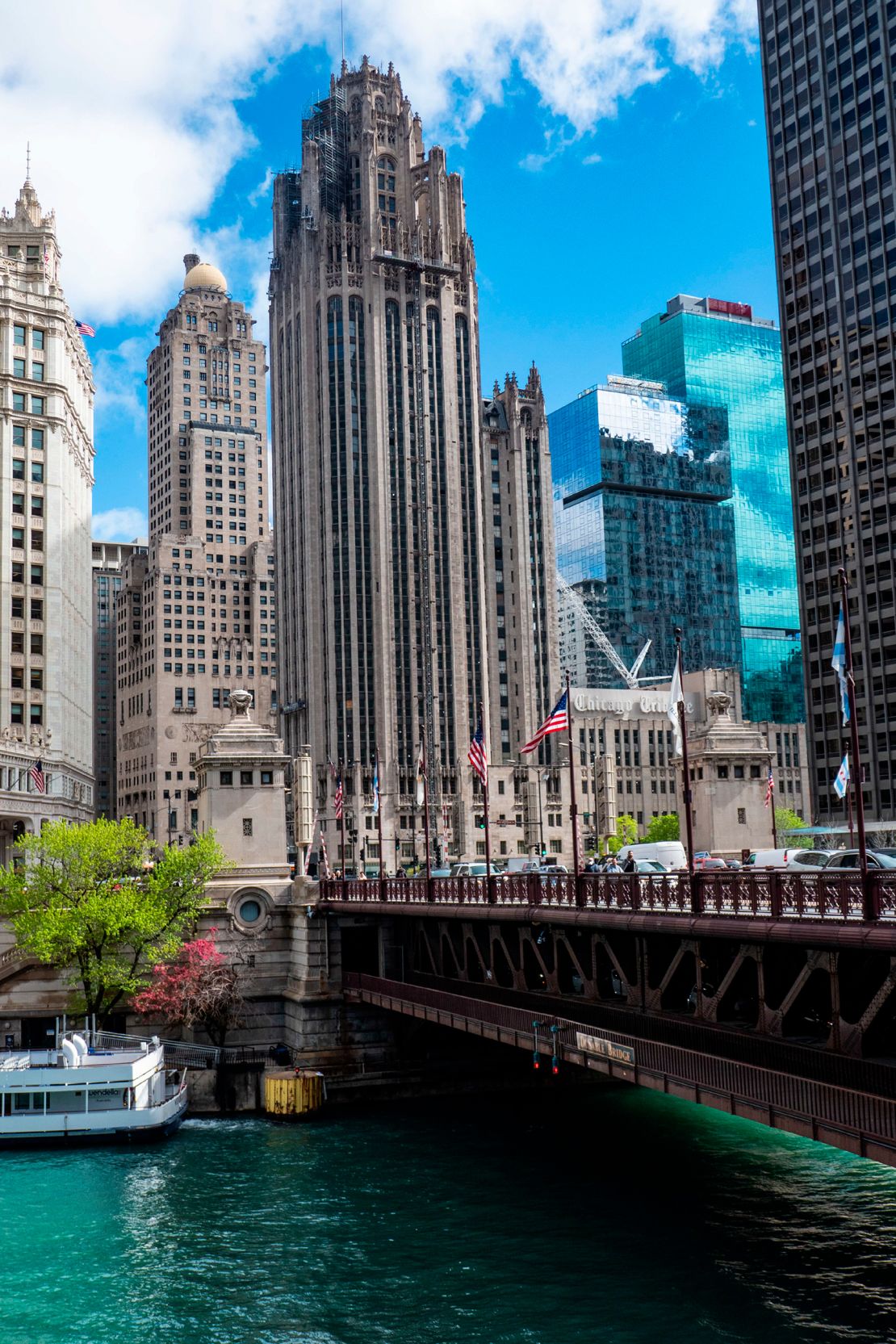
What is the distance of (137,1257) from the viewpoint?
3891 centimetres

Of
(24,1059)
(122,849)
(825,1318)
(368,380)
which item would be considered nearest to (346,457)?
(368,380)

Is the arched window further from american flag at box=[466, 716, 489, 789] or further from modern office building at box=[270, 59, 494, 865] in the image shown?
american flag at box=[466, 716, 489, 789]

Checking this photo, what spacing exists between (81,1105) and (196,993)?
1002 cm

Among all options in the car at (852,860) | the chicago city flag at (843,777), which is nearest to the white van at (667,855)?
the chicago city flag at (843,777)

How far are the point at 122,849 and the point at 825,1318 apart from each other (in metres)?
46.0

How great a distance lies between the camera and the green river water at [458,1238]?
109 ft

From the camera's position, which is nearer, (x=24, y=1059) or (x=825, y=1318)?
(x=825, y=1318)

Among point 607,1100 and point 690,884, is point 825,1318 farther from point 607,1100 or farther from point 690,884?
point 607,1100

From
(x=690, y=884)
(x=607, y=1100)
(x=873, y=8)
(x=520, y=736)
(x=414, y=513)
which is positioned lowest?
(x=607, y=1100)

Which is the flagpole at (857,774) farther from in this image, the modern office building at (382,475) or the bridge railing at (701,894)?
the modern office building at (382,475)

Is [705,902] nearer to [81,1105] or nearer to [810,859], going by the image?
[810,859]

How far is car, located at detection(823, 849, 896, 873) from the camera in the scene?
1395 inches

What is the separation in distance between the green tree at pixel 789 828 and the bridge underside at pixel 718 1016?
2287 inches

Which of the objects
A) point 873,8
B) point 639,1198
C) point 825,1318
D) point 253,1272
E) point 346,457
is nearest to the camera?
point 825,1318
